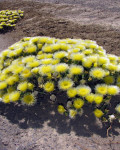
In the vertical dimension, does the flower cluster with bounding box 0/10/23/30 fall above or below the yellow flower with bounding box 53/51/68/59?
below

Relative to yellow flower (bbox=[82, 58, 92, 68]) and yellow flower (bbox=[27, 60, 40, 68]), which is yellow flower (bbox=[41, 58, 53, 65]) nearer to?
yellow flower (bbox=[27, 60, 40, 68])

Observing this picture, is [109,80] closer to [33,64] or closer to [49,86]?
[49,86]

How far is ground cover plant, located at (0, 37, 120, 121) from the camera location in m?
1.61

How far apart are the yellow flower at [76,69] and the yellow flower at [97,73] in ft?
0.40

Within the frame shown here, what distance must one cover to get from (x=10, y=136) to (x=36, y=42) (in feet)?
4.26

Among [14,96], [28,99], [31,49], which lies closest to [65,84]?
[28,99]

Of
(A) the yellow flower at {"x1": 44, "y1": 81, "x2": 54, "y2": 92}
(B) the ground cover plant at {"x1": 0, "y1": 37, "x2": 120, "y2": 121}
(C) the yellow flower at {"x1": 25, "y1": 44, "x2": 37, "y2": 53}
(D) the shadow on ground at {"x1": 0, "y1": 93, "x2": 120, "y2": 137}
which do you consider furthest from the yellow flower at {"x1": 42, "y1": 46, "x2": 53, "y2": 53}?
(D) the shadow on ground at {"x1": 0, "y1": 93, "x2": 120, "y2": 137}

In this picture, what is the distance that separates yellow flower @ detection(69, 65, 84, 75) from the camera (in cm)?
165

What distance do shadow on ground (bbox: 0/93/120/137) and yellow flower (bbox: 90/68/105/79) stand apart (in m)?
0.52

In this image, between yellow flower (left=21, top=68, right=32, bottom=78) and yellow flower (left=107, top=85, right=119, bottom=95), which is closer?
yellow flower (left=107, top=85, right=119, bottom=95)

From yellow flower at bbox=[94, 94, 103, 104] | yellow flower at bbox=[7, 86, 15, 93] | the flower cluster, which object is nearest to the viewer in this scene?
yellow flower at bbox=[94, 94, 103, 104]

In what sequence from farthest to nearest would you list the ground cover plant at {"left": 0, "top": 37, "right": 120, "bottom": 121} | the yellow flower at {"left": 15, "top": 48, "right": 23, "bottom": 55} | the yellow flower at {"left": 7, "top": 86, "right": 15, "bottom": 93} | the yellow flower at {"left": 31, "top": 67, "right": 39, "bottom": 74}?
the yellow flower at {"left": 15, "top": 48, "right": 23, "bottom": 55} < the yellow flower at {"left": 7, "top": 86, "right": 15, "bottom": 93} < the yellow flower at {"left": 31, "top": 67, "right": 39, "bottom": 74} < the ground cover plant at {"left": 0, "top": 37, "right": 120, "bottom": 121}

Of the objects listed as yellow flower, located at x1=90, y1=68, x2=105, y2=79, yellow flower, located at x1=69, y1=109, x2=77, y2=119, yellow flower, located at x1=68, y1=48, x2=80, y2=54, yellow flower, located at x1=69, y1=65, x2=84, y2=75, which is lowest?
yellow flower, located at x1=69, y1=109, x2=77, y2=119

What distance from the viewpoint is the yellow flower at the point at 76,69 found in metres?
1.65
